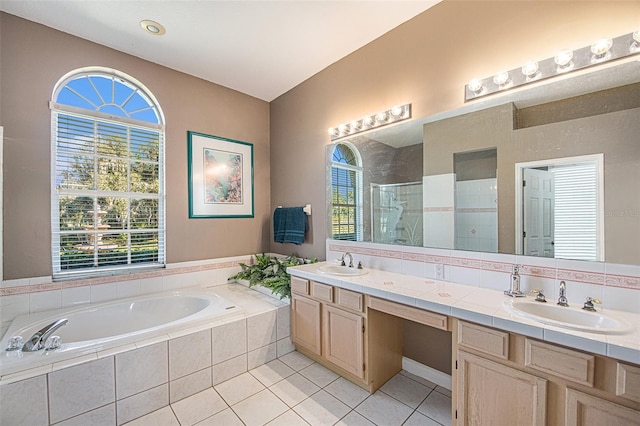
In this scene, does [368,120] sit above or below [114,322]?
above

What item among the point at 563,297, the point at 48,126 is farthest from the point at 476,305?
the point at 48,126

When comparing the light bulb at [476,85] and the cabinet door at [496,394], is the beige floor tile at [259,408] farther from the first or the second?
the light bulb at [476,85]

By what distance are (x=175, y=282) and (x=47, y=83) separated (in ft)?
6.97

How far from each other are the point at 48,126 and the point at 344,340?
3.08 m

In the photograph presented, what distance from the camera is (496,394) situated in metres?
1.29

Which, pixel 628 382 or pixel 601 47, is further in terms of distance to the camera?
pixel 601 47

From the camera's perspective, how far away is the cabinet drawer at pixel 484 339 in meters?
1.25

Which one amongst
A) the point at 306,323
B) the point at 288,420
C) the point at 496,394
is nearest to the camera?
the point at 496,394

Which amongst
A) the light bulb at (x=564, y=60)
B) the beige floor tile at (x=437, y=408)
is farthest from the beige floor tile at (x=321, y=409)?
the light bulb at (x=564, y=60)

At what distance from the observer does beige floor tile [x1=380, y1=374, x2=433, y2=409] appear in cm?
191

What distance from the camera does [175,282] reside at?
9.61 ft

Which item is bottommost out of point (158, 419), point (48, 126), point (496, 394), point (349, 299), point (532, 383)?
point (158, 419)

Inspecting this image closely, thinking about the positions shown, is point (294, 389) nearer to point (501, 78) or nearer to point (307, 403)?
point (307, 403)

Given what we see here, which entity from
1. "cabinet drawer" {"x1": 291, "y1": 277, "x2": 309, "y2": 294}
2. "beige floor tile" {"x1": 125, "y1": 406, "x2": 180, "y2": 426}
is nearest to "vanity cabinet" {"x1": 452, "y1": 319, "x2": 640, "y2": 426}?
"cabinet drawer" {"x1": 291, "y1": 277, "x2": 309, "y2": 294}
